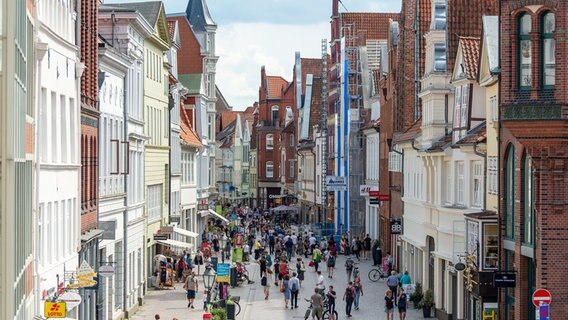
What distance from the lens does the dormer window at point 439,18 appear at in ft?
165

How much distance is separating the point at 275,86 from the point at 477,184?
108m

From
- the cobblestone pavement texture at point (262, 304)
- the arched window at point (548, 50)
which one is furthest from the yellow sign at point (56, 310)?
the cobblestone pavement texture at point (262, 304)

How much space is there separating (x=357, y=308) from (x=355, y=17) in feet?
141

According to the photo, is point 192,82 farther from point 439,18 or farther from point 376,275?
point 439,18

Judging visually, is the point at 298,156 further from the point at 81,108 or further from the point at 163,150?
the point at 81,108

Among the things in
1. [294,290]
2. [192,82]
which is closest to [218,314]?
[294,290]

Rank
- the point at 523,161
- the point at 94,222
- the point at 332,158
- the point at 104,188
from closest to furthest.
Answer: the point at 523,161 → the point at 94,222 → the point at 104,188 → the point at 332,158

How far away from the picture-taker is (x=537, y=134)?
103 ft

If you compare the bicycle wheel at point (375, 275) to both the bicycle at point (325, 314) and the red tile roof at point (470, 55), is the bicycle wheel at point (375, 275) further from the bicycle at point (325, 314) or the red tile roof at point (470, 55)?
the red tile roof at point (470, 55)

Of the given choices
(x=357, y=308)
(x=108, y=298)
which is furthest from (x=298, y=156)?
(x=108, y=298)

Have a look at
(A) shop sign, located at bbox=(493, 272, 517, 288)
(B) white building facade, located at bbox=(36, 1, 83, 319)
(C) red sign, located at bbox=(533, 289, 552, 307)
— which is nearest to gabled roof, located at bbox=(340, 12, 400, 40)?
(B) white building facade, located at bbox=(36, 1, 83, 319)

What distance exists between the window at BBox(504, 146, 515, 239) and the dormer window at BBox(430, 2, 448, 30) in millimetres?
16116

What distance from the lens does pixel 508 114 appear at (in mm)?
31906

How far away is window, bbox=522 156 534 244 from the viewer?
3244 cm
